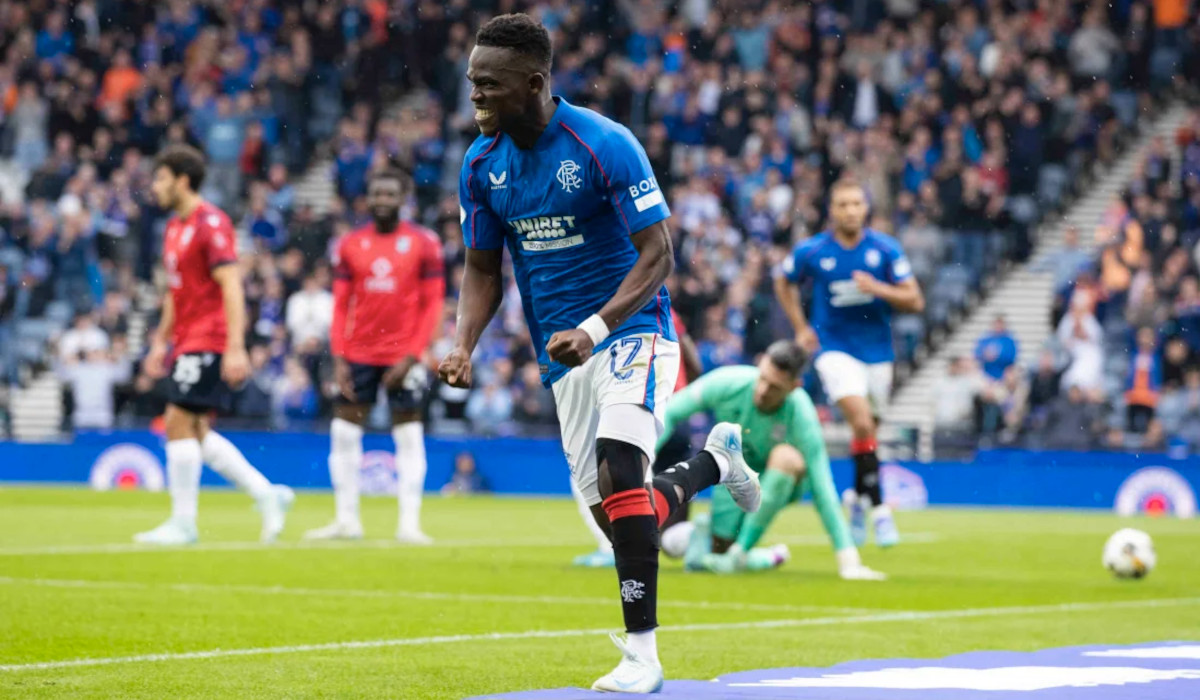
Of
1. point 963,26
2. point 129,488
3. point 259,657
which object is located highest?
point 963,26

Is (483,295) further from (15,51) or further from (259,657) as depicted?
(15,51)

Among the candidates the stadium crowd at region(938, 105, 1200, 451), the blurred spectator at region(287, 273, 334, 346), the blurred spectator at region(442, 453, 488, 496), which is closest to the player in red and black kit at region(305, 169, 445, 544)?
the blurred spectator at region(442, 453, 488, 496)

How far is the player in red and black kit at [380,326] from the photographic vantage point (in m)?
14.1

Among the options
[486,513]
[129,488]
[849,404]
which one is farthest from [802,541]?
[129,488]

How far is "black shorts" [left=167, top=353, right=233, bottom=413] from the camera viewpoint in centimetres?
1277

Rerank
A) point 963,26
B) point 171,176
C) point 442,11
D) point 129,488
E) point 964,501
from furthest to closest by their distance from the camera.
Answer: point 442,11, point 963,26, point 129,488, point 964,501, point 171,176

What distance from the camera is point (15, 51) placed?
31.3 m

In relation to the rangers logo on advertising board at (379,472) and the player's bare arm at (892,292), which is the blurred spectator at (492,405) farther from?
the player's bare arm at (892,292)

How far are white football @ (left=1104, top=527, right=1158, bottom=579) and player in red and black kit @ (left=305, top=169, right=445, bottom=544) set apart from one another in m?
4.95

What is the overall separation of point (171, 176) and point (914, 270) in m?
13.8

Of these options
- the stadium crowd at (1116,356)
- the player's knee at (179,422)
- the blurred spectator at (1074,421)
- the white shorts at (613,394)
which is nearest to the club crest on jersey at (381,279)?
the player's knee at (179,422)

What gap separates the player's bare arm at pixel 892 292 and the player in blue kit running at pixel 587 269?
19.4ft

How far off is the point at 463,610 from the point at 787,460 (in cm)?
308

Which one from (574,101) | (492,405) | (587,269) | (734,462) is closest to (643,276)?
(587,269)
